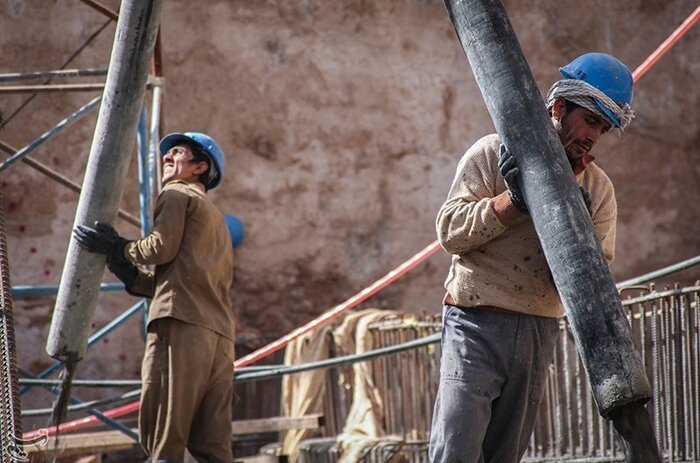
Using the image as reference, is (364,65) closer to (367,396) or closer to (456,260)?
(367,396)

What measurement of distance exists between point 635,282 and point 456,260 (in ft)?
7.58

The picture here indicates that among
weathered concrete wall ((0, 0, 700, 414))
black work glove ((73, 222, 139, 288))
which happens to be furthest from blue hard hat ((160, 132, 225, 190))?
weathered concrete wall ((0, 0, 700, 414))

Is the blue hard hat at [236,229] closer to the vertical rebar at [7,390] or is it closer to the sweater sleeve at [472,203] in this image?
the vertical rebar at [7,390]

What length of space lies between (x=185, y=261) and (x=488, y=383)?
249 centimetres

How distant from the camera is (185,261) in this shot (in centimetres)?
618

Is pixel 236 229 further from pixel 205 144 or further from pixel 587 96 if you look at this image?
pixel 587 96

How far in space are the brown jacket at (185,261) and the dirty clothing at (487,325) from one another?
7.25ft

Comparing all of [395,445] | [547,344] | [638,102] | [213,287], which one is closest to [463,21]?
[547,344]

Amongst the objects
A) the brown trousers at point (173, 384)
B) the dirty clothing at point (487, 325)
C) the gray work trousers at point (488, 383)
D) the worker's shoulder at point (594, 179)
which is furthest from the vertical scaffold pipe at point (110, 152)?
the worker's shoulder at point (594, 179)

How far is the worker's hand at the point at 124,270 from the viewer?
5.93m

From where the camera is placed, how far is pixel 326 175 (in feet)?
38.3

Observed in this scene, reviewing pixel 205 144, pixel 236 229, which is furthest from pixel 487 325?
pixel 236 229

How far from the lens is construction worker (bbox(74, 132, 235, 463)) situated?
6.07 m

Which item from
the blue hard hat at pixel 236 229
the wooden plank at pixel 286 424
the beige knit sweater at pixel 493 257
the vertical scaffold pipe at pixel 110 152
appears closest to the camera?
the beige knit sweater at pixel 493 257
